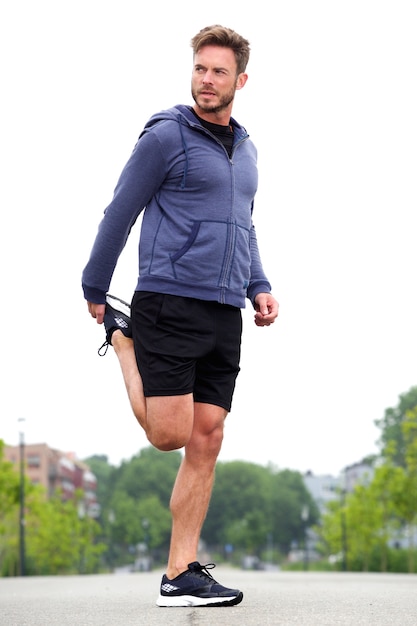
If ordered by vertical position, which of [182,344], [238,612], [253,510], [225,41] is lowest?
[238,612]

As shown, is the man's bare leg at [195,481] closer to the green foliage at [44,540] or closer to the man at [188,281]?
the man at [188,281]

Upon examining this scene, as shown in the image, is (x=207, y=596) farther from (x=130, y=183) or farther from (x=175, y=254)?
(x=130, y=183)

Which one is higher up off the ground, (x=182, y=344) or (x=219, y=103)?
(x=219, y=103)

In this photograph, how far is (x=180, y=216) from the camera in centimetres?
475

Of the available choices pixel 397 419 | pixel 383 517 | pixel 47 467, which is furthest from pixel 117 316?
pixel 47 467

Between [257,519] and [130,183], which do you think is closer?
[130,183]

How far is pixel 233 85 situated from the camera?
483 cm

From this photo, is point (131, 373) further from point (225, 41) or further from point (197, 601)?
point (225, 41)

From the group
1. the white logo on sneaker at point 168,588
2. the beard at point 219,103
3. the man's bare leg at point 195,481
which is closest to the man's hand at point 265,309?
the man's bare leg at point 195,481

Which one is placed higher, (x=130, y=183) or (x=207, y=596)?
(x=130, y=183)

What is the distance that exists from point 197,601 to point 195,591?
54 millimetres

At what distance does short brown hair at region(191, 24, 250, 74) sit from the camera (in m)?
4.80

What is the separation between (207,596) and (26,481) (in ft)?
131

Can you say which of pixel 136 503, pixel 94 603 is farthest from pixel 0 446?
pixel 136 503
